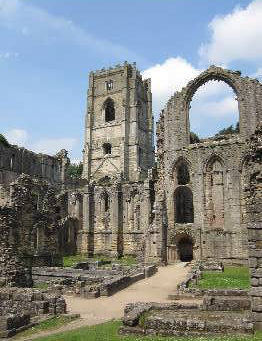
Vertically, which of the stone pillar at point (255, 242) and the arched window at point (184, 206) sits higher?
the arched window at point (184, 206)

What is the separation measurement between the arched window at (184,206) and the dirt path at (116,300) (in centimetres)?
1092

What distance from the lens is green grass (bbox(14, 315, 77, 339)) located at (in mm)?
10086

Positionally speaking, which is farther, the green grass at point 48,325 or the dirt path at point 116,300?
the dirt path at point 116,300

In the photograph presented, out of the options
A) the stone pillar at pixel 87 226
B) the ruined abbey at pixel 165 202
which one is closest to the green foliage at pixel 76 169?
the ruined abbey at pixel 165 202

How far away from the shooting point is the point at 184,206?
34281 mm

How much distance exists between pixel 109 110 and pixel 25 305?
2387 inches

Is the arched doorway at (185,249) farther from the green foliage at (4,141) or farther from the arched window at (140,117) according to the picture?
the arched window at (140,117)

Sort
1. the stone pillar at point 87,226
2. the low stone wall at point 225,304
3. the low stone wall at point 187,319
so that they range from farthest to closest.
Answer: the stone pillar at point 87,226 → the low stone wall at point 225,304 → the low stone wall at point 187,319

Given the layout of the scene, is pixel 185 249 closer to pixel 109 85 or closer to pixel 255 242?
pixel 255 242

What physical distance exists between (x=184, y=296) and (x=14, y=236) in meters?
8.59

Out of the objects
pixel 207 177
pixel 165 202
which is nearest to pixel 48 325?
pixel 165 202

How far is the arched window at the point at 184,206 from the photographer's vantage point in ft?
107

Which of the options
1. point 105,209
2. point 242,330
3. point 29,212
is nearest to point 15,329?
point 242,330

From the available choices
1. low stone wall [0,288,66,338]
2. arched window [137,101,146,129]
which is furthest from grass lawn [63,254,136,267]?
arched window [137,101,146,129]
